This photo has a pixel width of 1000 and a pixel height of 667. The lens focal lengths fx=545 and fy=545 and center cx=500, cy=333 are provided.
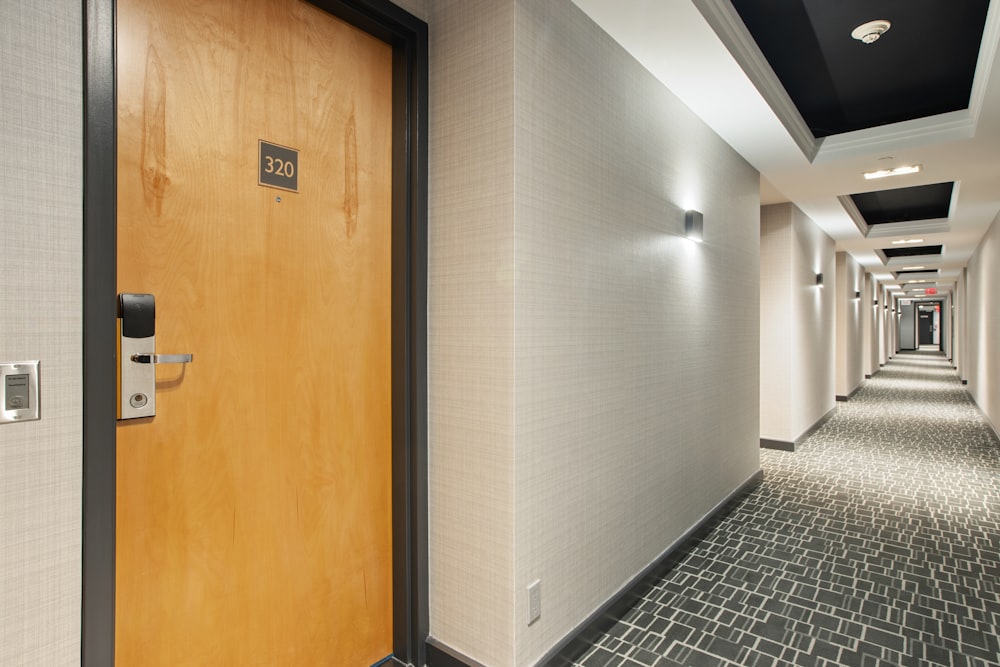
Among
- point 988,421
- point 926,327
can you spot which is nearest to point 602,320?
point 988,421

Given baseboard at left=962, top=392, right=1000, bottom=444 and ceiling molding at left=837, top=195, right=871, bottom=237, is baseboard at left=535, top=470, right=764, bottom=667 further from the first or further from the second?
baseboard at left=962, top=392, right=1000, bottom=444

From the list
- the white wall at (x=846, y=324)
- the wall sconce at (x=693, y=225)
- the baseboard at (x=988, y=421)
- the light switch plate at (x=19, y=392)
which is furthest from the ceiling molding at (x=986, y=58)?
the white wall at (x=846, y=324)

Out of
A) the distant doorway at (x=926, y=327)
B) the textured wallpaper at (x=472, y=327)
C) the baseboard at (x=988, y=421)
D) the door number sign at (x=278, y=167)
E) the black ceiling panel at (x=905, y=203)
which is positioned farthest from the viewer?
the distant doorway at (x=926, y=327)

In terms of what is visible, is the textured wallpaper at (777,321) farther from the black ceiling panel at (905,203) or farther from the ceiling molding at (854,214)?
the black ceiling panel at (905,203)

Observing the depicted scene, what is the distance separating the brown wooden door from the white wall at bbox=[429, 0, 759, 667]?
237mm

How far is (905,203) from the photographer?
6.50 meters

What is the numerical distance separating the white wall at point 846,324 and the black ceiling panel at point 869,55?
6.37m

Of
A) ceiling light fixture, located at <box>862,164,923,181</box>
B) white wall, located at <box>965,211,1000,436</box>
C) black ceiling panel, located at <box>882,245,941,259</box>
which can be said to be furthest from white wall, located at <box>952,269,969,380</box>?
ceiling light fixture, located at <box>862,164,923,181</box>

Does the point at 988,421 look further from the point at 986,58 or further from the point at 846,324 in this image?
the point at 986,58

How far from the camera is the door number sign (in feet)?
5.08

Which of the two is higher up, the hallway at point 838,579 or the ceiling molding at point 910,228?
the ceiling molding at point 910,228

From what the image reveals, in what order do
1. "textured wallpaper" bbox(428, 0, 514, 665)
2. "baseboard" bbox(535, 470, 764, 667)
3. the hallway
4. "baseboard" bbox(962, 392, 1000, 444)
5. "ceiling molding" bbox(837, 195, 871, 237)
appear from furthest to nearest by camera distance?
"baseboard" bbox(962, 392, 1000, 444) → "ceiling molding" bbox(837, 195, 871, 237) → the hallway → "baseboard" bbox(535, 470, 764, 667) → "textured wallpaper" bbox(428, 0, 514, 665)

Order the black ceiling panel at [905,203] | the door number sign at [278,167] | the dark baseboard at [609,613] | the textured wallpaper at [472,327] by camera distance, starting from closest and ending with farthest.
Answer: the door number sign at [278,167] → the textured wallpaper at [472,327] → the dark baseboard at [609,613] → the black ceiling panel at [905,203]

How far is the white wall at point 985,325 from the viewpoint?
628 centimetres
